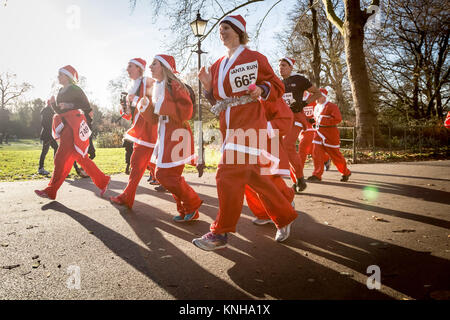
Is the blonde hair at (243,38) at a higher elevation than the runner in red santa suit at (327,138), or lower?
higher

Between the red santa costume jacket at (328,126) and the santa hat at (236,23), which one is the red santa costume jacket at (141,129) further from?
the red santa costume jacket at (328,126)

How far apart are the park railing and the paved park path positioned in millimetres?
7874

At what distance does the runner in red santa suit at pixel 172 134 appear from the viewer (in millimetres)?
4113

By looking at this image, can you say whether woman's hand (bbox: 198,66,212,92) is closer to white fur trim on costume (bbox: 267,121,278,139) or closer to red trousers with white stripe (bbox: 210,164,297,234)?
white fur trim on costume (bbox: 267,121,278,139)

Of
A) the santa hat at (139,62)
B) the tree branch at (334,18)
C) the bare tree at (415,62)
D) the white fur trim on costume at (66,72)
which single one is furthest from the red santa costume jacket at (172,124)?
the bare tree at (415,62)

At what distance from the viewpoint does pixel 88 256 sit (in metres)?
3.13

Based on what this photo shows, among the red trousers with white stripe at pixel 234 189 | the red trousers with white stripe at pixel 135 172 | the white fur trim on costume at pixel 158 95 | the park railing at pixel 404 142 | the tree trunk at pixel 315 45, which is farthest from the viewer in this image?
the tree trunk at pixel 315 45

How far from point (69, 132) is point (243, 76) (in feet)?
12.5

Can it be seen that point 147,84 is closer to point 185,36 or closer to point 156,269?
point 156,269

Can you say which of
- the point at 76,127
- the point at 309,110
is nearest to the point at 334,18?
the point at 309,110

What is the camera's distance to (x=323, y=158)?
Result: 7.41 m

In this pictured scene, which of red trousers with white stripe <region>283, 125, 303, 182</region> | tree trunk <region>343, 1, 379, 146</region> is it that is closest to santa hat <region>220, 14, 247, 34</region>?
red trousers with white stripe <region>283, 125, 303, 182</region>

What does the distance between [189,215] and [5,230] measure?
7.47 feet

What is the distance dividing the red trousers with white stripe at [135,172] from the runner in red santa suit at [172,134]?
0.59m
